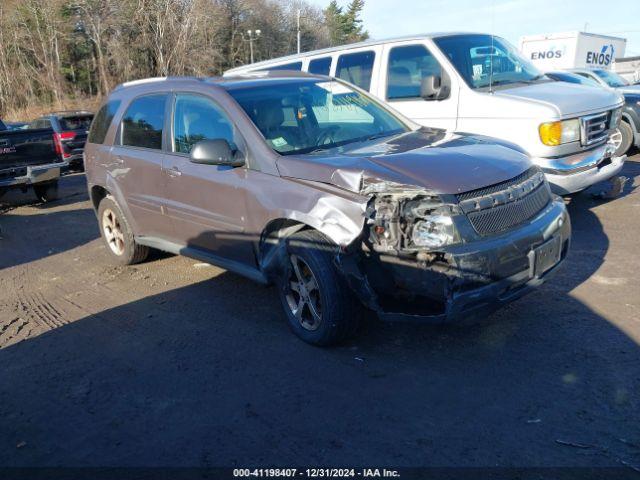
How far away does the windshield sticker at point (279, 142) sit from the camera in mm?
4186

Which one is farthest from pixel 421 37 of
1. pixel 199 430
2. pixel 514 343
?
pixel 199 430

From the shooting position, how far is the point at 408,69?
702cm

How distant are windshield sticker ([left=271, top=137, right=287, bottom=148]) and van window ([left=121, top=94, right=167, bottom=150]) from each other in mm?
1450

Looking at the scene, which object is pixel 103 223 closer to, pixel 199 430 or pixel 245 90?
pixel 245 90

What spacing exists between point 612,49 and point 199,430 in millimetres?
29582

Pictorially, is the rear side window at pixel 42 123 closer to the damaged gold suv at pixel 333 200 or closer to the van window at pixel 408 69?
the damaged gold suv at pixel 333 200

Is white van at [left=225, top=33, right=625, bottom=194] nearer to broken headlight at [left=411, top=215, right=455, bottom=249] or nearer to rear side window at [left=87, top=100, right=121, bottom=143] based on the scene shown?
broken headlight at [left=411, top=215, right=455, bottom=249]

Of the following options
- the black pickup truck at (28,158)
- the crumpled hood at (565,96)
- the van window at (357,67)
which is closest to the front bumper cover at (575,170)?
the crumpled hood at (565,96)

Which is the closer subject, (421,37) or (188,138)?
(188,138)

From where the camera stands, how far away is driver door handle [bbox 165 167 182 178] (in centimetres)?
483

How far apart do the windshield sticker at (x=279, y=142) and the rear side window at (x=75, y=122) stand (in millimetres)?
12496

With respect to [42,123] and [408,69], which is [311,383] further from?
[42,123]

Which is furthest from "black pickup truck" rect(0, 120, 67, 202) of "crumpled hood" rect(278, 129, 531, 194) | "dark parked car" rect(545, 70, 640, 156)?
"dark parked car" rect(545, 70, 640, 156)

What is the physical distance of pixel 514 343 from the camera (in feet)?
12.2
